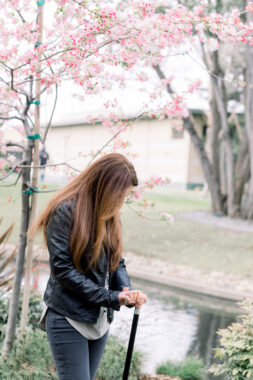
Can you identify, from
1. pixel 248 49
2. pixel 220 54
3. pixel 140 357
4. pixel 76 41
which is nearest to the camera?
pixel 76 41

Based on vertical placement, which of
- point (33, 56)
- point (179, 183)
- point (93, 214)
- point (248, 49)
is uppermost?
point (248, 49)

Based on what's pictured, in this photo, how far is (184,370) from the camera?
14.3 feet

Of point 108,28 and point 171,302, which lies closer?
point 108,28

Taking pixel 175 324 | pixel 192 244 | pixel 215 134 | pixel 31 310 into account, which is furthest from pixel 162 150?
pixel 31 310

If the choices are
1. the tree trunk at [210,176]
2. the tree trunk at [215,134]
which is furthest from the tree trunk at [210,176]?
the tree trunk at [215,134]

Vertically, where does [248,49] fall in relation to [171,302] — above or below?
above

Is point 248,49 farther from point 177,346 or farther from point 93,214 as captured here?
point 93,214

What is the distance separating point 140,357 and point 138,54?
2533 mm

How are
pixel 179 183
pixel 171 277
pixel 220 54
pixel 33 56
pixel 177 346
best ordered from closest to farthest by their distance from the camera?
1. pixel 33 56
2. pixel 177 346
3. pixel 171 277
4. pixel 220 54
5. pixel 179 183

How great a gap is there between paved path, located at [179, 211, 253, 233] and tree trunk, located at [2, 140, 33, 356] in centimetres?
1007

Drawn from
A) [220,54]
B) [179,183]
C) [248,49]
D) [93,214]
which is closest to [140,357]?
[93,214]

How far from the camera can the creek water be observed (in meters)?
5.34

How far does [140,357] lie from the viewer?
4156mm

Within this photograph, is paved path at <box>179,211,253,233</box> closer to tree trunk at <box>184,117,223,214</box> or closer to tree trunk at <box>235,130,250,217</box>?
tree trunk at <box>184,117,223,214</box>
